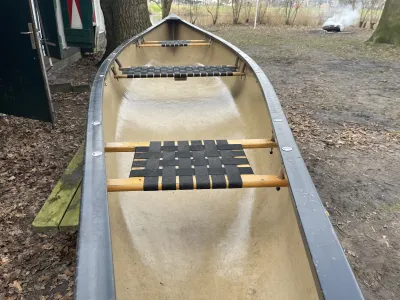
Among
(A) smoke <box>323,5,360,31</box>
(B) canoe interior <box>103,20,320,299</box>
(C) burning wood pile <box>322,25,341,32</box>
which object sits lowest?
(C) burning wood pile <box>322,25,341,32</box>

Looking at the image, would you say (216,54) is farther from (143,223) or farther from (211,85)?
(143,223)

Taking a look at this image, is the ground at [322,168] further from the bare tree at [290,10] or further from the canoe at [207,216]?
the bare tree at [290,10]

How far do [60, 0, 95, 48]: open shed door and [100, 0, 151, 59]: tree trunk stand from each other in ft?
1.13

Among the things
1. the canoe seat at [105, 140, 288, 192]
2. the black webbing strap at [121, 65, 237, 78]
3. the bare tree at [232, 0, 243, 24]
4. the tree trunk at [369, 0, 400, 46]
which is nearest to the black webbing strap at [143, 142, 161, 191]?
the canoe seat at [105, 140, 288, 192]

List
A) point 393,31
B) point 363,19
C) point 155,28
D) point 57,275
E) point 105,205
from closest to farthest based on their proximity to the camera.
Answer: point 105,205 → point 57,275 → point 155,28 → point 393,31 → point 363,19

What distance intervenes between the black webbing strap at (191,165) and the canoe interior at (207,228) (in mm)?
→ 263

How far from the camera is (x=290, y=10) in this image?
1532 cm

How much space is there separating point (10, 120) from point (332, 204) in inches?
144

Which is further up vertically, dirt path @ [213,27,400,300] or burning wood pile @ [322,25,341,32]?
dirt path @ [213,27,400,300]

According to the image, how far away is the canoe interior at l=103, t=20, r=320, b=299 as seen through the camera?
158cm

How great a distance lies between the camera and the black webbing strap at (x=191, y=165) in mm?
1465

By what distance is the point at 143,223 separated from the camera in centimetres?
209

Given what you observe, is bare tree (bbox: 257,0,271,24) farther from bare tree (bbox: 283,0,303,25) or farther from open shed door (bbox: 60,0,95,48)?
open shed door (bbox: 60,0,95,48)

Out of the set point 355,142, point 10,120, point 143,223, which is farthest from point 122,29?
point 143,223
